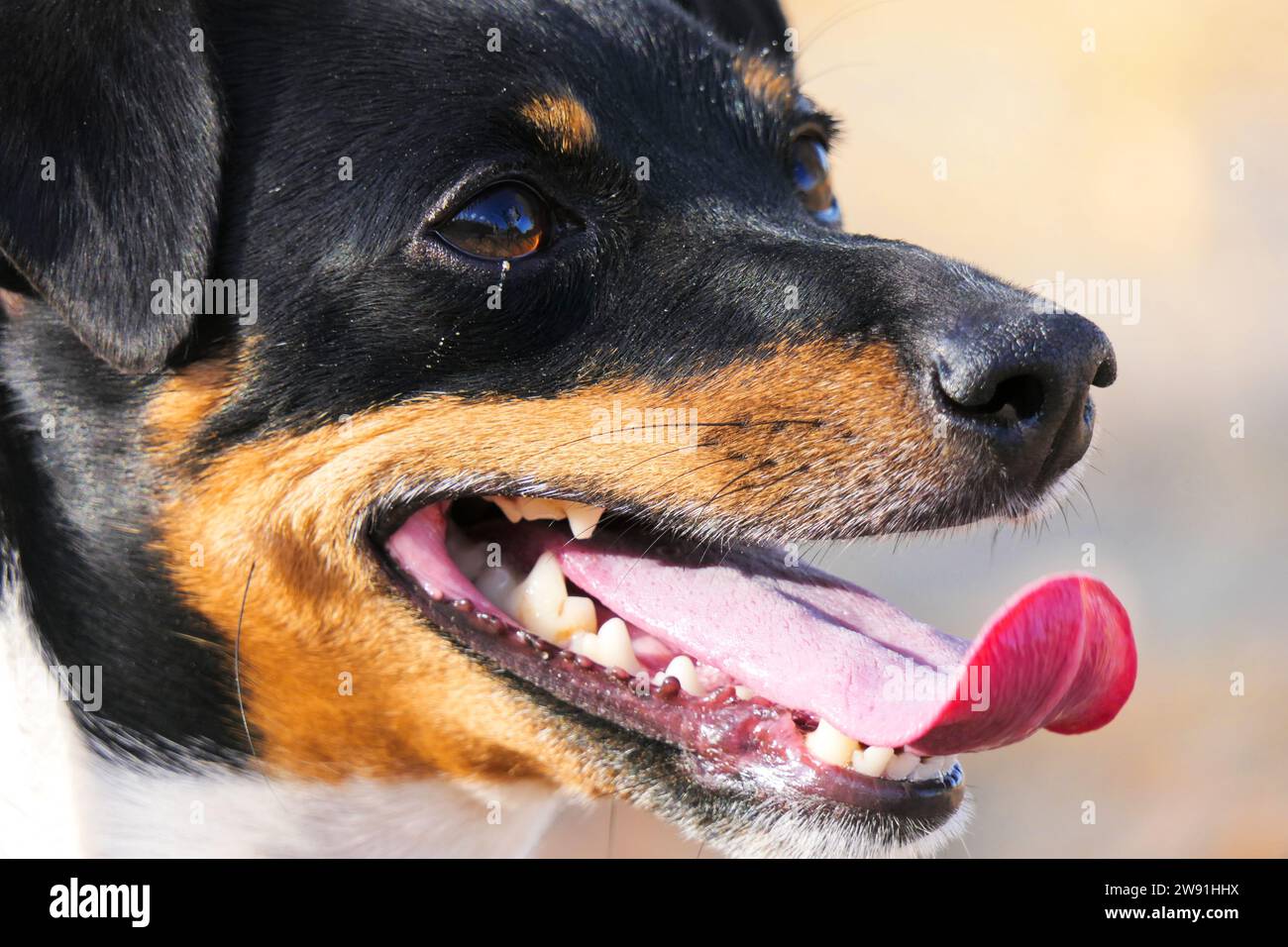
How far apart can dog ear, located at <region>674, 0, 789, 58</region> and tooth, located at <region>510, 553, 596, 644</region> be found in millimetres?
1967

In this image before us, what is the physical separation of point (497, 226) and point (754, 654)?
1010mm

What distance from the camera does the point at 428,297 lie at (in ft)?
9.20

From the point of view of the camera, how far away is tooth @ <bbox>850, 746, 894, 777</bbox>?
272cm

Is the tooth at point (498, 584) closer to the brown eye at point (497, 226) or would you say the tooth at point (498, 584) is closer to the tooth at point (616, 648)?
the tooth at point (616, 648)

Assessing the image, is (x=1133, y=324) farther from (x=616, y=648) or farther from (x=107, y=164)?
(x=107, y=164)

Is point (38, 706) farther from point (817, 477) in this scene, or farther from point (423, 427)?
point (817, 477)

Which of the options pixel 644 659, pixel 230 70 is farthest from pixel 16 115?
pixel 644 659

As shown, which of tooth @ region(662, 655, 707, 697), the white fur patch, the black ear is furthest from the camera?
the white fur patch

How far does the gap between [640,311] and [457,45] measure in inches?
26.8

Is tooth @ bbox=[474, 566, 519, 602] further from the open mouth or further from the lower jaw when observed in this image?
the lower jaw

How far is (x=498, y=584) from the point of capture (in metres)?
3.00

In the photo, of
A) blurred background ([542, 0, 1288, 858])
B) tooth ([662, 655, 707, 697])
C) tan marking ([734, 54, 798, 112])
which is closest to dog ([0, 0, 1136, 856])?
tooth ([662, 655, 707, 697])

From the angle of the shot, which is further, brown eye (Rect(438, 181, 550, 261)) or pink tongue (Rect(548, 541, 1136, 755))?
brown eye (Rect(438, 181, 550, 261))

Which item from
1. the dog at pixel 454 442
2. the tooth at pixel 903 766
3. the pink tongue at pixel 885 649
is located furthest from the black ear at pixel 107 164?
the tooth at pixel 903 766
